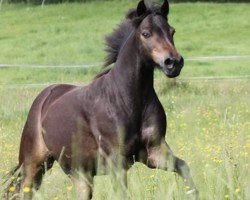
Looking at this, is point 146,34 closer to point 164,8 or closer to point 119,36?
point 164,8

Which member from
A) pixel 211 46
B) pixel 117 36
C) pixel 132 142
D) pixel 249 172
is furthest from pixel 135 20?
pixel 211 46

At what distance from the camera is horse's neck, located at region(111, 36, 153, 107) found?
6766 millimetres

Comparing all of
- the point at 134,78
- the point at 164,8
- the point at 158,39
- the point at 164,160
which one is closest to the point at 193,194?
the point at 164,160

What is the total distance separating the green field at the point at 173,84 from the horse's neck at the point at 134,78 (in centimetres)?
43

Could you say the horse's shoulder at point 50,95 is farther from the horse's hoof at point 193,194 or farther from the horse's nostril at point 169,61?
the horse's hoof at point 193,194

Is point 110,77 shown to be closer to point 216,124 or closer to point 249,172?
point 249,172

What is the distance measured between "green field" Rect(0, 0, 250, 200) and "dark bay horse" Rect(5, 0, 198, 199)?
0.61 feet

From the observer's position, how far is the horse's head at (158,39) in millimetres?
6211

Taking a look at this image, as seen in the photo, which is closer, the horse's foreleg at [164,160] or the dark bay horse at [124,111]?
the horse's foreleg at [164,160]

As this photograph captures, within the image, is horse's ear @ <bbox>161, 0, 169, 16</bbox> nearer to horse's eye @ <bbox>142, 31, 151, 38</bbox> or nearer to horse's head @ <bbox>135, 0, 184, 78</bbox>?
horse's head @ <bbox>135, 0, 184, 78</bbox>

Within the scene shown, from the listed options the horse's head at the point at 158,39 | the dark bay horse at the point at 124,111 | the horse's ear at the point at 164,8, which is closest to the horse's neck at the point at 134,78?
the dark bay horse at the point at 124,111

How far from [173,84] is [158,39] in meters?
11.2

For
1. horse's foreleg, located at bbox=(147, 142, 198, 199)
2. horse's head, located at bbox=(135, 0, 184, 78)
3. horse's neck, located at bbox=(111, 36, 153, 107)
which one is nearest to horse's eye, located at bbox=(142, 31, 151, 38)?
horse's head, located at bbox=(135, 0, 184, 78)

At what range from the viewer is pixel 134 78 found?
22.3 feet
